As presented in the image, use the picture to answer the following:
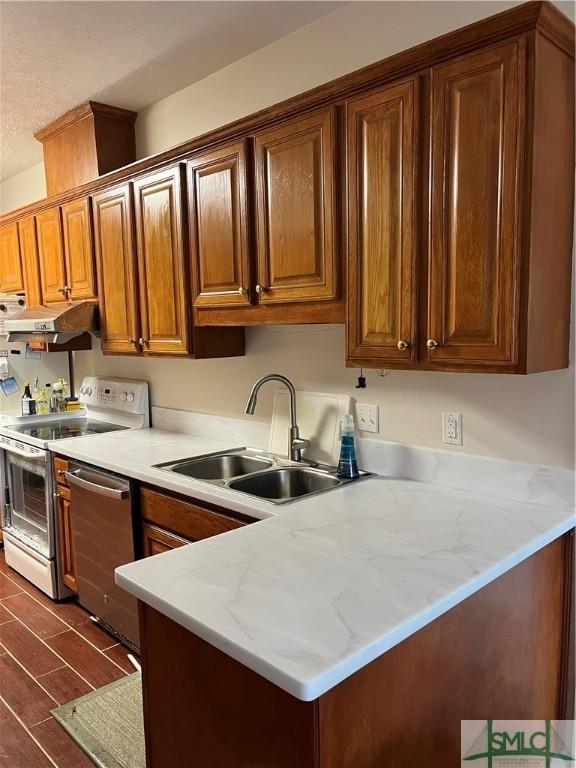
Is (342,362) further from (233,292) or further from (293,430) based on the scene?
(233,292)

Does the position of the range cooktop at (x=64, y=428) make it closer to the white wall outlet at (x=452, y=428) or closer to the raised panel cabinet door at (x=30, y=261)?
the raised panel cabinet door at (x=30, y=261)

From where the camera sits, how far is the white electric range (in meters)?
3.11

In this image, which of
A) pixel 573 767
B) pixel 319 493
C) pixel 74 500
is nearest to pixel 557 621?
pixel 573 767

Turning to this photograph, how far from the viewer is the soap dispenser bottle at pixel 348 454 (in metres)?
2.22

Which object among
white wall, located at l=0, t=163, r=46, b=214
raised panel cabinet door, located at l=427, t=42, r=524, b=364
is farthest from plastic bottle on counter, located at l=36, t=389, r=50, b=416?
raised panel cabinet door, located at l=427, t=42, r=524, b=364

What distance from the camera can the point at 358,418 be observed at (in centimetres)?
235

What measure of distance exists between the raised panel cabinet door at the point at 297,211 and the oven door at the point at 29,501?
1.76m

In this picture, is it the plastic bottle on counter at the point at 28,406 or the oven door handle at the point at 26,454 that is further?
the plastic bottle on counter at the point at 28,406

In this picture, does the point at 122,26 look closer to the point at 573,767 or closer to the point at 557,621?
the point at 557,621

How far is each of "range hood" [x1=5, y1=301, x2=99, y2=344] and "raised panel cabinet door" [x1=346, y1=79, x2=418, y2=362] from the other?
71.2 inches

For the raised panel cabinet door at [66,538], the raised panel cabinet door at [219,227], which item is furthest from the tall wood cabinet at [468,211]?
the raised panel cabinet door at [66,538]

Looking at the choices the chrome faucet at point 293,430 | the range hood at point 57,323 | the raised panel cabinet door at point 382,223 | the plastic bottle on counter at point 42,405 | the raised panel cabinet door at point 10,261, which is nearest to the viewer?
the raised panel cabinet door at point 382,223

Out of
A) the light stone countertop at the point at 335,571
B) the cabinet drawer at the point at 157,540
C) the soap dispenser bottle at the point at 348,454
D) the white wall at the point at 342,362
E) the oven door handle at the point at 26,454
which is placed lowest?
the cabinet drawer at the point at 157,540

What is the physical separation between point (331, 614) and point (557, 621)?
0.97 meters
